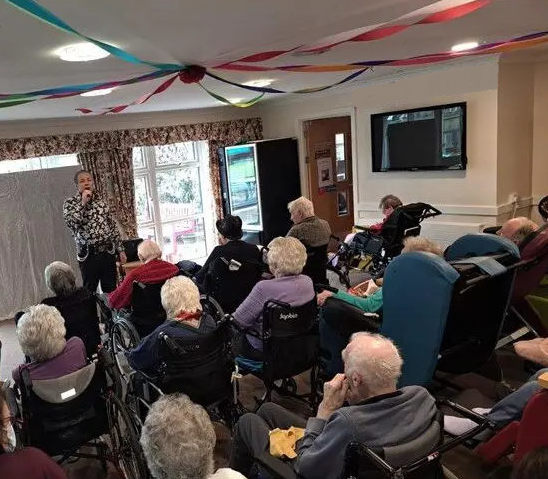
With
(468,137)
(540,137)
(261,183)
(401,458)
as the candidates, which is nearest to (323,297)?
(401,458)

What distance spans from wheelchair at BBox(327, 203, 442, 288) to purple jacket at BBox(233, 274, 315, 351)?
1544 mm

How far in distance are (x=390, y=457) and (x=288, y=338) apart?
118 cm

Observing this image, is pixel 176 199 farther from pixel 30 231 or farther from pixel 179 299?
pixel 179 299

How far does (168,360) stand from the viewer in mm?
2197

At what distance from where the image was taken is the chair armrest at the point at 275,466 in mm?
1615

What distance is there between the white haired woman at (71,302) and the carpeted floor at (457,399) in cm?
83

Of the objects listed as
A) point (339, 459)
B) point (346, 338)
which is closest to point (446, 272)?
point (346, 338)

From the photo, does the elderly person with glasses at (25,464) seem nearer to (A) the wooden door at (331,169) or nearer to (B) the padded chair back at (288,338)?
(B) the padded chair back at (288,338)

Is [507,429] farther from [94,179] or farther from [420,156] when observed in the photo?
[94,179]

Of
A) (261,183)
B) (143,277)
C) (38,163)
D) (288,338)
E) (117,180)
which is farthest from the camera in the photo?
(261,183)

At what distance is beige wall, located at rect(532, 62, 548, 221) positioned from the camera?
197 inches

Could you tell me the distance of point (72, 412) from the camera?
2.13 metres

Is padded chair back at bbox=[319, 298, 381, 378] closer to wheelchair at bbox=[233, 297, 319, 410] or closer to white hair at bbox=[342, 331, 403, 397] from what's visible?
wheelchair at bbox=[233, 297, 319, 410]

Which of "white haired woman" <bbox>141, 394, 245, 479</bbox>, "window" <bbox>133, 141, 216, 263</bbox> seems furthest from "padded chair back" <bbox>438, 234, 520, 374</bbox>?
"window" <bbox>133, 141, 216, 263</bbox>
